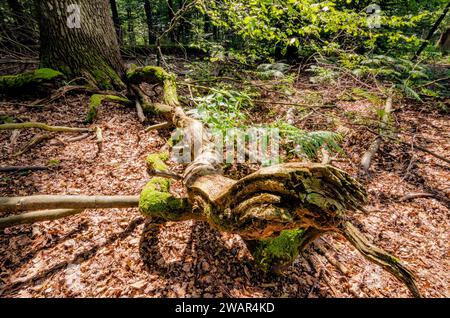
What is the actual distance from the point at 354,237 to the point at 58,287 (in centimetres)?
320

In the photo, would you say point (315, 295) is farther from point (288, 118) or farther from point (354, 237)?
point (288, 118)

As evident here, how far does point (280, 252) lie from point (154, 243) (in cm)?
170

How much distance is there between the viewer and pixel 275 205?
2041mm

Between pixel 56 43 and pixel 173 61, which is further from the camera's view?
pixel 173 61

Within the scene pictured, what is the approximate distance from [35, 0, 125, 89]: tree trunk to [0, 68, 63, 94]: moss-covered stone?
287mm

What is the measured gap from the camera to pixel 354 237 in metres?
2.07

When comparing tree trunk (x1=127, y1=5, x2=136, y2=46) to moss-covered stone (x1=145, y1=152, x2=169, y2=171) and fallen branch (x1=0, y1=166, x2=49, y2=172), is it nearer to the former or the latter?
fallen branch (x1=0, y1=166, x2=49, y2=172)

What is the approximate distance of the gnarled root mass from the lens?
1.89 meters

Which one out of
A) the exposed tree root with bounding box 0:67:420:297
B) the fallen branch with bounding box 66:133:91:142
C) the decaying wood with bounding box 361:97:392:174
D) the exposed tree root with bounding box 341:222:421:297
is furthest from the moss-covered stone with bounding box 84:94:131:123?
the decaying wood with bounding box 361:97:392:174

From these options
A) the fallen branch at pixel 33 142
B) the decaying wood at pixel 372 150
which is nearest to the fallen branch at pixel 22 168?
A: the fallen branch at pixel 33 142

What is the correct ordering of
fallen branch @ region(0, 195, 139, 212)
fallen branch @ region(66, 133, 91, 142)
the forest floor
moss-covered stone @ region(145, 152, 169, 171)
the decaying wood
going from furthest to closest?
the decaying wood → fallen branch @ region(66, 133, 91, 142) → moss-covered stone @ region(145, 152, 169, 171) → fallen branch @ region(0, 195, 139, 212) → the forest floor

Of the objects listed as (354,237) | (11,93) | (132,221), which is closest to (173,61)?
(11,93)

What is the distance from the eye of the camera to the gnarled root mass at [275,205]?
1.89 metres
